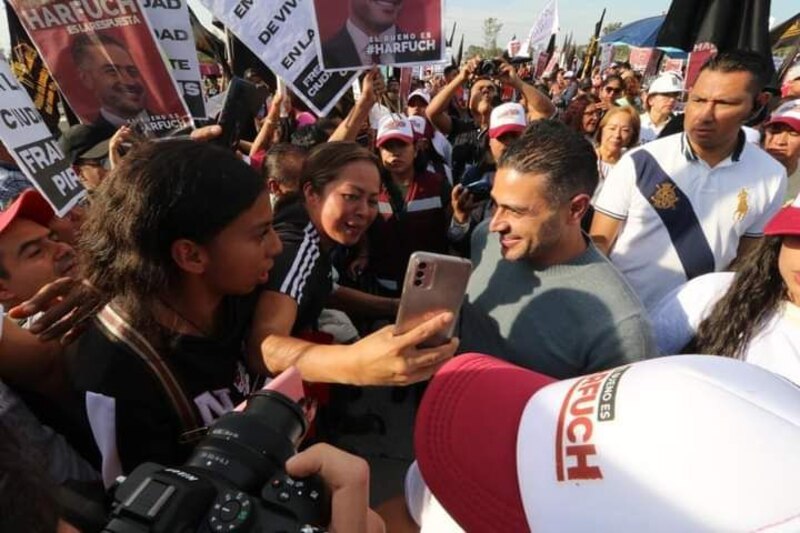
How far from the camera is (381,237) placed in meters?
3.13

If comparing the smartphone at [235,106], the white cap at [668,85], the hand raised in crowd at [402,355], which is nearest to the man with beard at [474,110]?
the white cap at [668,85]

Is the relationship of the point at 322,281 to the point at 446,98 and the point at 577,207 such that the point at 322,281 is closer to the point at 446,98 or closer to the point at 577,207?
the point at 577,207

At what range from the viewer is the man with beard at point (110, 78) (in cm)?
219

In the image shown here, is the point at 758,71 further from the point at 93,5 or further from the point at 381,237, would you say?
the point at 93,5

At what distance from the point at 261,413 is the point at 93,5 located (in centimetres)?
219

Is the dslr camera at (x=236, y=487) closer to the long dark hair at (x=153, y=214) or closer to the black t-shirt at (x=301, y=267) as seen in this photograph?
the long dark hair at (x=153, y=214)

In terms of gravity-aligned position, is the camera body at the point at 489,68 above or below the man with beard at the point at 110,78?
below

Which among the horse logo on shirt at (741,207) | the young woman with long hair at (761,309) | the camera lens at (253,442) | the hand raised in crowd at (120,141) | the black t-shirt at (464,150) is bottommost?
the black t-shirt at (464,150)

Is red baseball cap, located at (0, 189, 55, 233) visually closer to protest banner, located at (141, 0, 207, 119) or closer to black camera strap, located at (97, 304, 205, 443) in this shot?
black camera strap, located at (97, 304, 205, 443)

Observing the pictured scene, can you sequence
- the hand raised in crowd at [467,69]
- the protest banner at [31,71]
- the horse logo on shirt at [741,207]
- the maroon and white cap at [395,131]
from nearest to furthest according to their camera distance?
the horse logo on shirt at [741,207] → the maroon and white cap at [395,131] → the protest banner at [31,71] → the hand raised in crowd at [467,69]

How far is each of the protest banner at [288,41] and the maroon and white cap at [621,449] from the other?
7.44 feet

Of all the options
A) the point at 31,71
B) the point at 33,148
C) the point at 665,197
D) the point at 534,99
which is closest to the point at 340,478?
the point at 33,148

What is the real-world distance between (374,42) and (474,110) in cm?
280

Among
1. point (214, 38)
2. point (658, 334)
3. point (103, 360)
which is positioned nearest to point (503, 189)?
point (658, 334)
